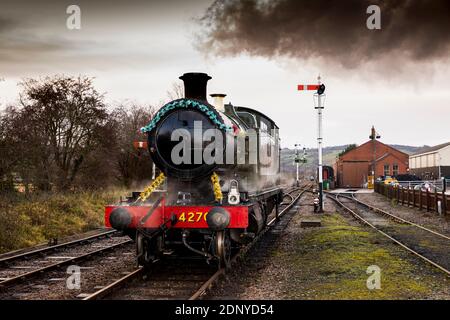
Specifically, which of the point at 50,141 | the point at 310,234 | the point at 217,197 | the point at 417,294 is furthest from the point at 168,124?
the point at 50,141

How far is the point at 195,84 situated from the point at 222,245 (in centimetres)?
324

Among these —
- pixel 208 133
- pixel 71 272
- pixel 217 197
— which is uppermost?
pixel 208 133

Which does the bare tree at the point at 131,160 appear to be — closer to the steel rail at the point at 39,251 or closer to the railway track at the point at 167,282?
the steel rail at the point at 39,251

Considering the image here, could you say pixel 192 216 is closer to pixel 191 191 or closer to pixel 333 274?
pixel 191 191

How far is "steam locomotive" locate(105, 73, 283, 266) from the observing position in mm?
8641

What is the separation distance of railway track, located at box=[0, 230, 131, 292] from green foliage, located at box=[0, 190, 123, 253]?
1.32 meters

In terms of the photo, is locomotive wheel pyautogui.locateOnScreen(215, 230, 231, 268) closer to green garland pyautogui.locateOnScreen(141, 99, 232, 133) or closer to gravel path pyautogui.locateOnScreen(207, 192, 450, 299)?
gravel path pyautogui.locateOnScreen(207, 192, 450, 299)

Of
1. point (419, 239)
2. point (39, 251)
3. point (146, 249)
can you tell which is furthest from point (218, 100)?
point (419, 239)

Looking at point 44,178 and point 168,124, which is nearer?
point 168,124

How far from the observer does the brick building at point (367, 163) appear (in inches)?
2522

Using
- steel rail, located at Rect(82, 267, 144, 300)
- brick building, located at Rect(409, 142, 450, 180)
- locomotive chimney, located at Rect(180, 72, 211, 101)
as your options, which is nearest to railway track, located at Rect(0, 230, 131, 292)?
steel rail, located at Rect(82, 267, 144, 300)
